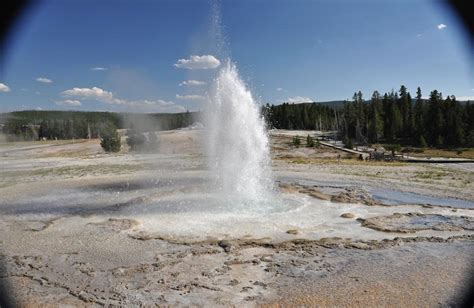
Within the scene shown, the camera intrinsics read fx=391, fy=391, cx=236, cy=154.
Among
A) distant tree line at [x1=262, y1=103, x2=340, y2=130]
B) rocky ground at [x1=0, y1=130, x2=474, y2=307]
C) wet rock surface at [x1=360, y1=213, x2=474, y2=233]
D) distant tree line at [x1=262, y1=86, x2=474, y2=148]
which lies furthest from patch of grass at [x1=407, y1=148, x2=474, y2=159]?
distant tree line at [x1=262, y1=103, x2=340, y2=130]

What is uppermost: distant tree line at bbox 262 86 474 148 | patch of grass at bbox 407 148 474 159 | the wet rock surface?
distant tree line at bbox 262 86 474 148

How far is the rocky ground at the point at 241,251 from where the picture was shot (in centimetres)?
863

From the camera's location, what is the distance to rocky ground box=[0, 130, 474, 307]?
28.3 feet

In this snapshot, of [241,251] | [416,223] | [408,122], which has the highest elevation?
[408,122]

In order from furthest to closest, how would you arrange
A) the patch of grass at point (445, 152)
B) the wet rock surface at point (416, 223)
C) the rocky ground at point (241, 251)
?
1. the patch of grass at point (445, 152)
2. the wet rock surface at point (416, 223)
3. the rocky ground at point (241, 251)

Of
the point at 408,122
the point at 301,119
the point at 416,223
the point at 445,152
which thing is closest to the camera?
the point at 416,223

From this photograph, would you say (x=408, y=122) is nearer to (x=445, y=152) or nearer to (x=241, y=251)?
(x=445, y=152)

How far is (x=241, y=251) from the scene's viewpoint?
11.4 meters

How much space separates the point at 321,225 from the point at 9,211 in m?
13.4

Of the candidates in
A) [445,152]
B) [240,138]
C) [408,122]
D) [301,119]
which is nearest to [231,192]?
[240,138]

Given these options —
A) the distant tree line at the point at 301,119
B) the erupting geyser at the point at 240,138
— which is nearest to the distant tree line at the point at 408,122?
the distant tree line at the point at 301,119

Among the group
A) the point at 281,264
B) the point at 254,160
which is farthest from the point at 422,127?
the point at 281,264

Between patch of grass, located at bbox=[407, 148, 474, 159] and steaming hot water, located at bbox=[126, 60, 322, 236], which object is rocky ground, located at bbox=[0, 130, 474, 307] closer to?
steaming hot water, located at bbox=[126, 60, 322, 236]

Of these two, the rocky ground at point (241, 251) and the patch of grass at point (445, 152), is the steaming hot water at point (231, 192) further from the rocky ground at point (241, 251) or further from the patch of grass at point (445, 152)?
the patch of grass at point (445, 152)
